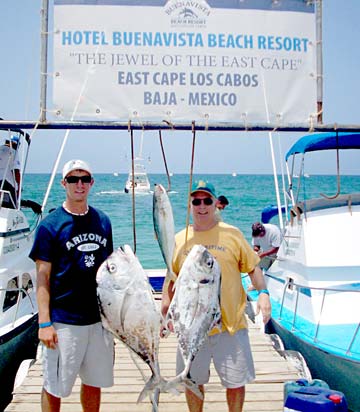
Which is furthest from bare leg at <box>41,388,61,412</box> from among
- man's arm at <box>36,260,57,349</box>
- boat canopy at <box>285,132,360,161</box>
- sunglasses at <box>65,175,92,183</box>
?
boat canopy at <box>285,132,360,161</box>

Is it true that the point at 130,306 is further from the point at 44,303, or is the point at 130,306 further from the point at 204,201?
the point at 204,201

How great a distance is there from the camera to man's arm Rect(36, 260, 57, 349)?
9.89 ft

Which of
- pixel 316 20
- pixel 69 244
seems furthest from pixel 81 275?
pixel 316 20

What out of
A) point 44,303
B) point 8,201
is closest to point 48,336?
point 44,303

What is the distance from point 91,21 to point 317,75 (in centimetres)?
204

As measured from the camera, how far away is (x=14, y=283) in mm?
5934

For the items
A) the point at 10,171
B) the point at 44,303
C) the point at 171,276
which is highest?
the point at 10,171

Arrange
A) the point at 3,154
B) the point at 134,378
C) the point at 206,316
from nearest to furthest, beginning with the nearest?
1. the point at 206,316
2. the point at 134,378
3. the point at 3,154

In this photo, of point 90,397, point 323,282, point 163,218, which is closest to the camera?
point 163,218

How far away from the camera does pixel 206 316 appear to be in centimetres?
291

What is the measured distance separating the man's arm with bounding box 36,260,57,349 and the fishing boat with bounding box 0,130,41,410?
2.15 meters

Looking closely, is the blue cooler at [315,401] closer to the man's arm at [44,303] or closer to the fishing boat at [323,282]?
the fishing boat at [323,282]

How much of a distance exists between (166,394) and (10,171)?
3.42 metres

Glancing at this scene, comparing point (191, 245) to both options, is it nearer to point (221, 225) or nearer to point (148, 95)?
point (221, 225)
